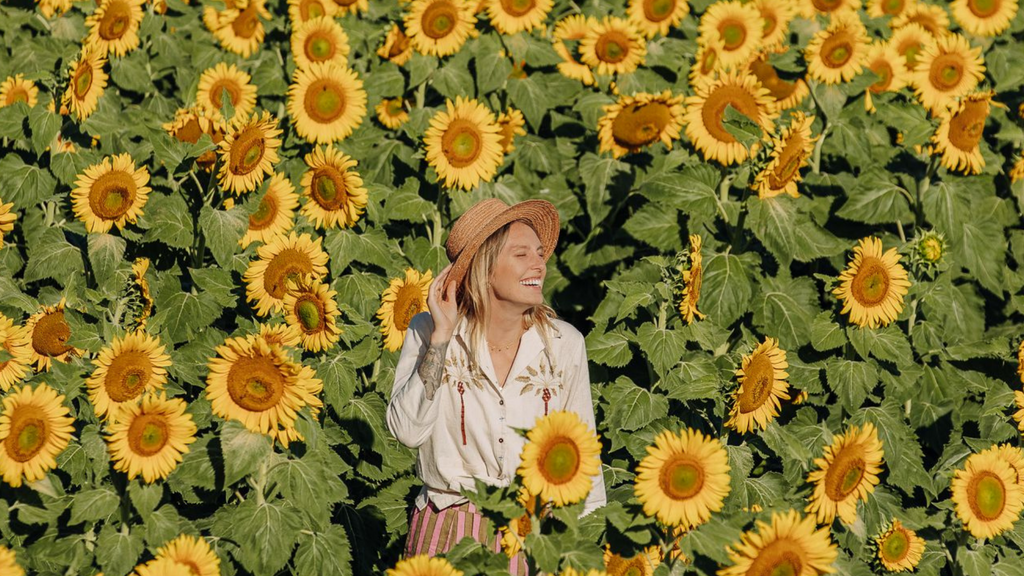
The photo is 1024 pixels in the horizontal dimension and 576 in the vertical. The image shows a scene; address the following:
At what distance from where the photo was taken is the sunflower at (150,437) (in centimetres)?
415

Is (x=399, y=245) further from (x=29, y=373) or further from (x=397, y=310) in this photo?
(x=29, y=373)

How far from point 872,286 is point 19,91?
4.46m

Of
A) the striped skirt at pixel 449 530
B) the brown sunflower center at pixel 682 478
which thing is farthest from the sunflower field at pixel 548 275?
the striped skirt at pixel 449 530

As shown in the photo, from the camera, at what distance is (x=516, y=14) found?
7047 millimetres

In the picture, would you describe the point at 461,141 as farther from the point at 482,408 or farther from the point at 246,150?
the point at 482,408

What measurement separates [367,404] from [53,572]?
1.56m

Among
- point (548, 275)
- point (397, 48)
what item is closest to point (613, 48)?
point (397, 48)

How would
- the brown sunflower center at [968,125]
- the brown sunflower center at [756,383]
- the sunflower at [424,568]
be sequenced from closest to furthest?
the sunflower at [424,568] → the brown sunflower center at [756,383] → the brown sunflower center at [968,125]

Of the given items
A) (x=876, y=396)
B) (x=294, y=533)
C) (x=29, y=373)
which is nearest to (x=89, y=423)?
(x=29, y=373)

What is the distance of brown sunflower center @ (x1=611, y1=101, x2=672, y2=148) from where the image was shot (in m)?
6.43

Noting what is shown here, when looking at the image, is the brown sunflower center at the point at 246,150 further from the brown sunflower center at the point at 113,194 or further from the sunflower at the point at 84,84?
the sunflower at the point at 84,84

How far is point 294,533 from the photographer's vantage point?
430 cm

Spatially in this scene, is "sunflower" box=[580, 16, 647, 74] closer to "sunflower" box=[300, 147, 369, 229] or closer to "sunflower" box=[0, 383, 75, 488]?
"sunflower" box=[300, 147, 369, 229]

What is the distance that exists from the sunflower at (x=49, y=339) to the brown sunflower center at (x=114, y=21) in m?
2.57
